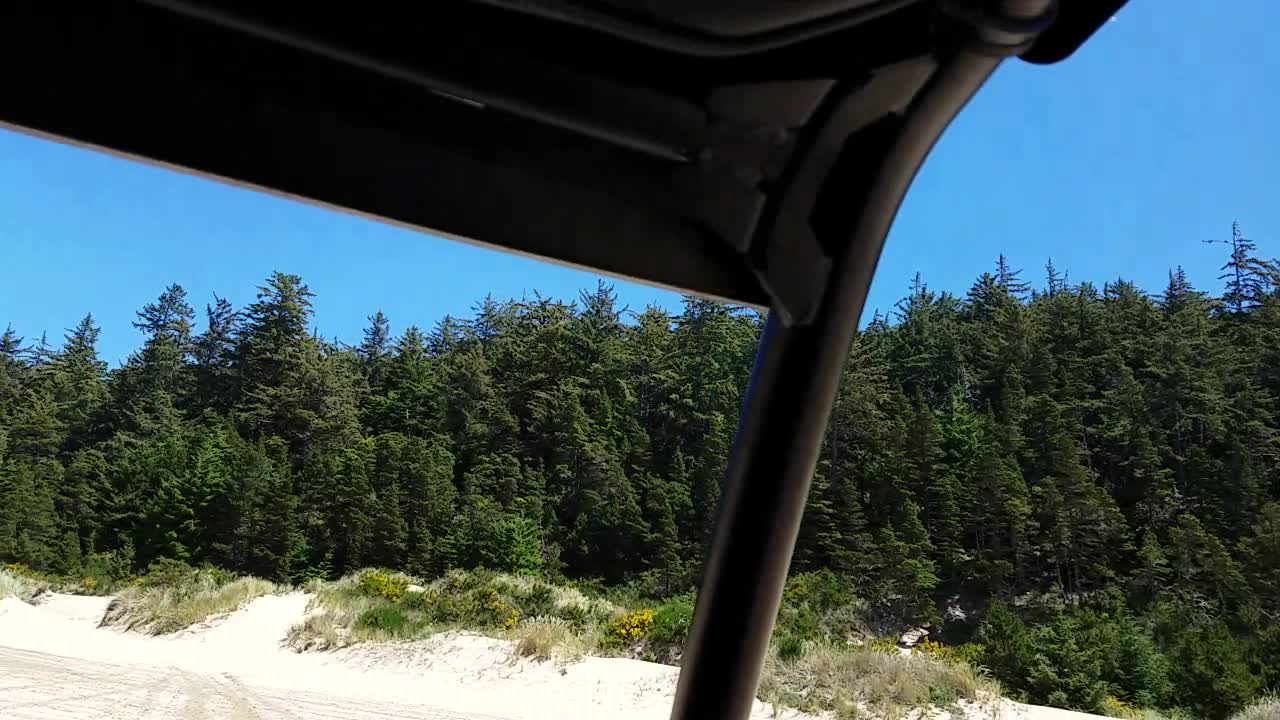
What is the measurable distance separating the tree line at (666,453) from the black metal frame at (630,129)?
37.1 feet

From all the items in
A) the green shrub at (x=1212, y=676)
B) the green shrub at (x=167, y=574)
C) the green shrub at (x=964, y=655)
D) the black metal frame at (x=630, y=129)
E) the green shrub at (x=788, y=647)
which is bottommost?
the green shrub at (x=167, y=574)

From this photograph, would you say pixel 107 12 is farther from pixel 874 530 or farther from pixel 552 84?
pixel 874 530

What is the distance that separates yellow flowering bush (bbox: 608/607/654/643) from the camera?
8750mm

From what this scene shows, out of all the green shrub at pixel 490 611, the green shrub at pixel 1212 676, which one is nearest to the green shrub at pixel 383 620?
the green shrub at pixel 490 611

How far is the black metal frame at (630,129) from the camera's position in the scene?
0.56 m

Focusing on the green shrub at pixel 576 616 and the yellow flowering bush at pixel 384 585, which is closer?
the green shrub at pixel 576 616

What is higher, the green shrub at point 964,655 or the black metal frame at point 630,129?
the black metal frame at point 630,129

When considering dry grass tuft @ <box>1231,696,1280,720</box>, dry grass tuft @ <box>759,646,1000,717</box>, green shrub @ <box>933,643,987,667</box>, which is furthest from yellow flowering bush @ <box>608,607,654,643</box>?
dry grass tuft @ <box>1231,696,1280,720</box>

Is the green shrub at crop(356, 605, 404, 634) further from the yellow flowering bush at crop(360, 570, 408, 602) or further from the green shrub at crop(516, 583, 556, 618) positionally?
the green shrub at crop(516, 583, 556, 618)

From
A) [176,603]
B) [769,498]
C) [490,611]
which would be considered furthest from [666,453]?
[769,498]

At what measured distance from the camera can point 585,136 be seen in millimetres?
708

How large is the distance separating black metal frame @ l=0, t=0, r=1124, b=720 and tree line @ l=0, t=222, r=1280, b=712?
11.3 metres

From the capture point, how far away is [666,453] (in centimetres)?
1681

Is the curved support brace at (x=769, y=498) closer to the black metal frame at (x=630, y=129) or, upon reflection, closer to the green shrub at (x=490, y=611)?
the black metal frame at (x=630, y=129)
